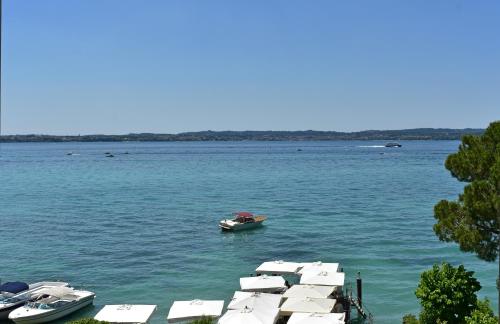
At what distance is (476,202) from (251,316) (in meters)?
12.3

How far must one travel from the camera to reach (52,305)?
3180cm

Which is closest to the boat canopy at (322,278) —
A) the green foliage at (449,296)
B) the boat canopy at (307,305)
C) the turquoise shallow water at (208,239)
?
the turquoise shallow water at (208,239)

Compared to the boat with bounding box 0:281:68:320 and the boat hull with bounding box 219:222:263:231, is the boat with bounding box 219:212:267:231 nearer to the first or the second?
the boat hull with bounding box 219:222:263:231

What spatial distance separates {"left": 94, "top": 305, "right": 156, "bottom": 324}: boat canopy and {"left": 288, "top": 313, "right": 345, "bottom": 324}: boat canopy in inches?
291

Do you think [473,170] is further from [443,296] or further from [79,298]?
[79,298]

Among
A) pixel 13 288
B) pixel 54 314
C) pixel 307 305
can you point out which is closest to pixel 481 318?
pixel 307 305

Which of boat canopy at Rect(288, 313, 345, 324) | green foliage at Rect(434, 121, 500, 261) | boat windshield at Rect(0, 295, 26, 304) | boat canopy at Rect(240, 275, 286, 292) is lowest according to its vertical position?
boat windshield at Rect(0, 295, 26, 304)

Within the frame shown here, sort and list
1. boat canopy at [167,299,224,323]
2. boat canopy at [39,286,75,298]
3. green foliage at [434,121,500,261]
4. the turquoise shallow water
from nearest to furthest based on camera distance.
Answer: green foliage at [434,121,500,261] → boat canopy at [167,299,224,323] → boat canopy at [39,286,75,298] → the turquoise shallow water

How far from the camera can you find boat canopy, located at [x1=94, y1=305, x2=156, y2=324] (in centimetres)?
2820

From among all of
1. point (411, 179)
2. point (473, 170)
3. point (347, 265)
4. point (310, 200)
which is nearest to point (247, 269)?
point (347, 265)

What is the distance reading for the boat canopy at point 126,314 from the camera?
92.5 feet

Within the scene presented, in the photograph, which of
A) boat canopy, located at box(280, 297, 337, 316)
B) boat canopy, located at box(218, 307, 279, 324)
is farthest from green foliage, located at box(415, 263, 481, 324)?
boat canopy, located at box(218, 307, 279, 324)

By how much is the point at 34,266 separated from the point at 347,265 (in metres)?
24.0

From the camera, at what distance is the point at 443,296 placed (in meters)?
21.5
